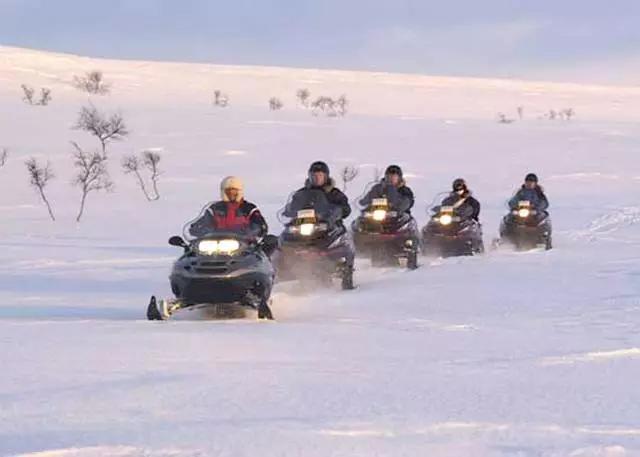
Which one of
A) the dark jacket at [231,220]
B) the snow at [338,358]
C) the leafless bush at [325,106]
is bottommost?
the snow at [338,358]

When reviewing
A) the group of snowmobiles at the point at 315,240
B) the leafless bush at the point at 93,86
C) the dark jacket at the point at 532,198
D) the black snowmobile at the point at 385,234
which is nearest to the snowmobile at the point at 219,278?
the group of snowmobiles at the point at 315,240

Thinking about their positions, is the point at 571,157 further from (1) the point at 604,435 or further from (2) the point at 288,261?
(1) the point at 604,435

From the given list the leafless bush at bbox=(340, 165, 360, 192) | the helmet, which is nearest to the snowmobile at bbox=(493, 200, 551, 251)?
the helmet

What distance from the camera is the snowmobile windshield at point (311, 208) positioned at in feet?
37.4

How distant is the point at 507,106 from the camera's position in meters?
112

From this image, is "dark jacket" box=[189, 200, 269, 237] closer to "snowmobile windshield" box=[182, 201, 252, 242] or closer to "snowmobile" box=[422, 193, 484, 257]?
"snowmobile windshield" box=[182, 201, 252, 242]

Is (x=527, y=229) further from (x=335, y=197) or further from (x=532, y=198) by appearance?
(x=335, y=197)

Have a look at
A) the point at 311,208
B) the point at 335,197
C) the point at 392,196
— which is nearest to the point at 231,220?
the point at 311,208

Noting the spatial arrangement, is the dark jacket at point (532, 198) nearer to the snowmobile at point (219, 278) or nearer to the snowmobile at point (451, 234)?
the snowmobile at point (451, 234)

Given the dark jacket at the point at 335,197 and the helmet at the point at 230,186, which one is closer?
the helmet at the point at 230,186

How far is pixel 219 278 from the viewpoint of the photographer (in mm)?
8125

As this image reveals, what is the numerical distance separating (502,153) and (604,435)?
2091 inches

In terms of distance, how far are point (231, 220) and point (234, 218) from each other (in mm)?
44

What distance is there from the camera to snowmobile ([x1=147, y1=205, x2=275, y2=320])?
8.14 meters
